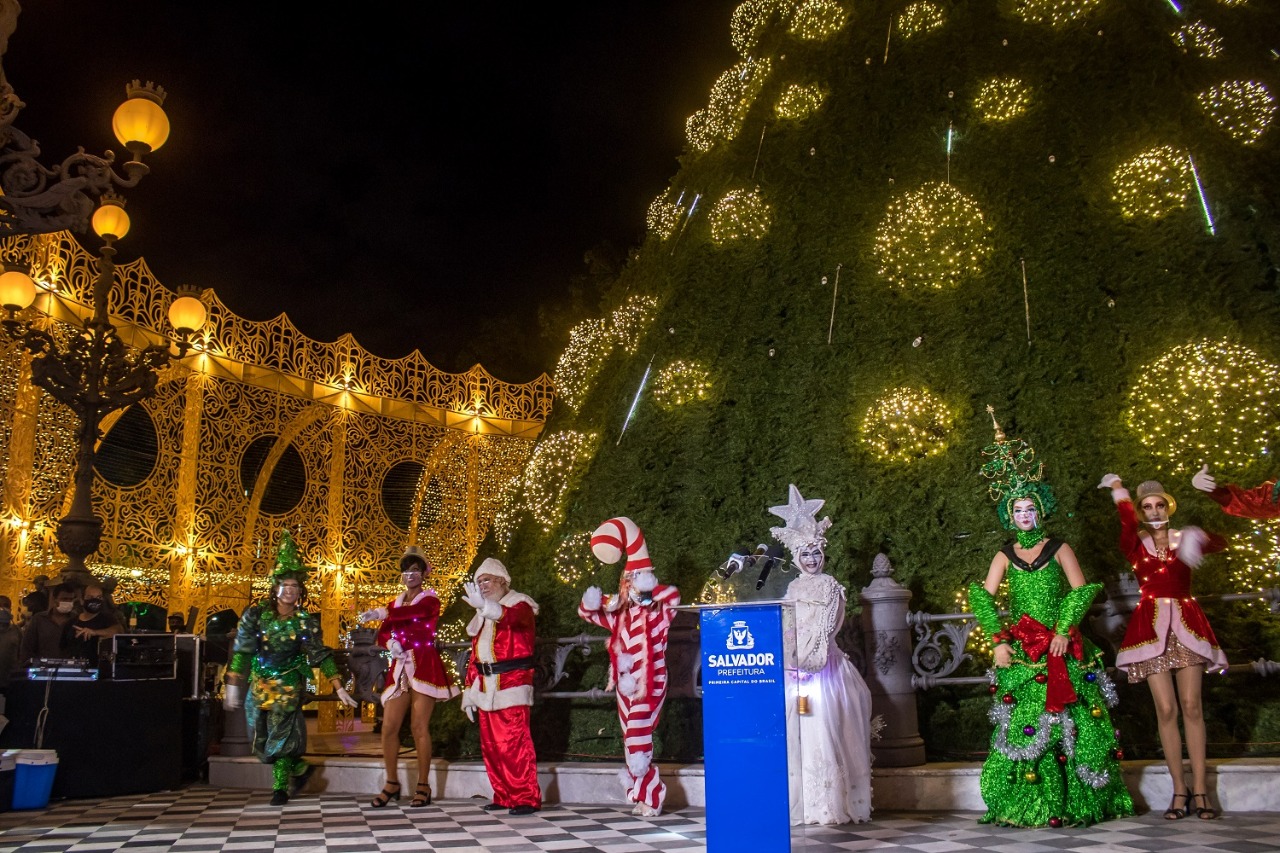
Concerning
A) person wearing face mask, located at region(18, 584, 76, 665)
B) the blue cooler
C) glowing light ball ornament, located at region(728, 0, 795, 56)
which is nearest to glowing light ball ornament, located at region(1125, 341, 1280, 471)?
glowing light ball ornament, located at region(728, 0, 795, 56)

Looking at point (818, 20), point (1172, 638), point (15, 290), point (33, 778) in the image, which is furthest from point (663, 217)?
point (33, 778)

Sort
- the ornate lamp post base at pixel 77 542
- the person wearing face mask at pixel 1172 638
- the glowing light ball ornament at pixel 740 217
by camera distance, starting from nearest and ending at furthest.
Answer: the person wearing face mask at pixel 1172 638, the ornate lamp post base at pixel 77 542, the glowing light ball ornament at pixel 740 217

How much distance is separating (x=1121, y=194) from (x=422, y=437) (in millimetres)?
10415

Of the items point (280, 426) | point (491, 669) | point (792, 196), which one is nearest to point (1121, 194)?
point (792, 196)

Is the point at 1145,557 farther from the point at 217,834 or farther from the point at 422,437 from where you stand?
the point at 422,437

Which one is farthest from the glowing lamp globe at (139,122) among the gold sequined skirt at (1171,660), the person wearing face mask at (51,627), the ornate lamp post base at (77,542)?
the gold sequined skirt at (1171,660)

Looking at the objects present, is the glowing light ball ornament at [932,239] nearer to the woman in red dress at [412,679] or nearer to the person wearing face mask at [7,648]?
the woman in red dress at [412,679]

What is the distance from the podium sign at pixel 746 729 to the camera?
12.2 feet

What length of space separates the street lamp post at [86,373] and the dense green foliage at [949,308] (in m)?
3.81

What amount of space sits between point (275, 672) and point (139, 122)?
164 inches

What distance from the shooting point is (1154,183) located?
23.1 feet

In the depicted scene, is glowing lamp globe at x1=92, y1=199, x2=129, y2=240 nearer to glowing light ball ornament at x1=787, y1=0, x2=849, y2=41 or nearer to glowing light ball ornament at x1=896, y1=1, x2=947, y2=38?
glowing light ball ornament at x1=787, y1=0, x2=849, y2=41

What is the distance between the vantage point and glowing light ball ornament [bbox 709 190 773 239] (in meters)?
8.62

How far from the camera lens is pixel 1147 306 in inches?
264
